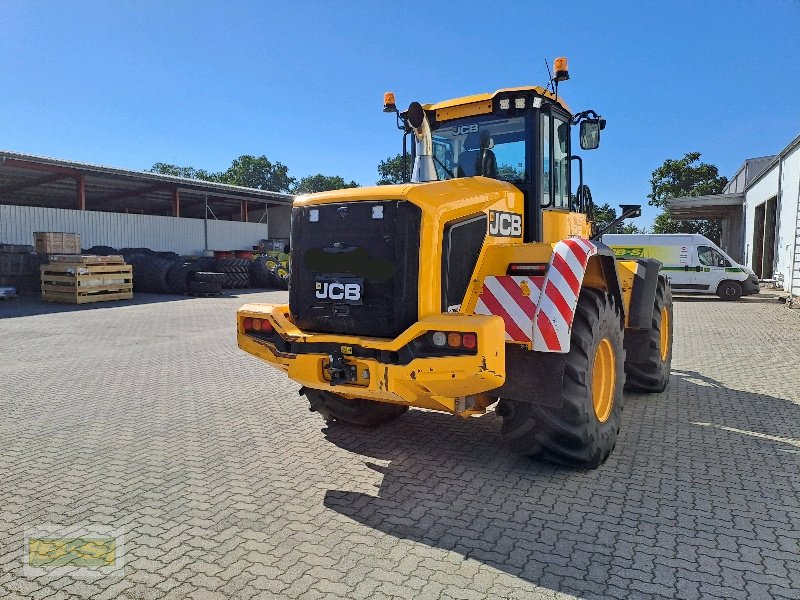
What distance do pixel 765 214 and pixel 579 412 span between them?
26.6 meters

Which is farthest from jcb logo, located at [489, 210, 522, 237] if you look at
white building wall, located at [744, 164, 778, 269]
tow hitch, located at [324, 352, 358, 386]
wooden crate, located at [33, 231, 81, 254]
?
white building wall, located at [744, 164, 778, 269]

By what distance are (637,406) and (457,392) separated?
326 centimetres

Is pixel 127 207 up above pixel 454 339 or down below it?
above

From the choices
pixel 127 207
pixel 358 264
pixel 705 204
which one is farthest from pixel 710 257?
pixel 127 207

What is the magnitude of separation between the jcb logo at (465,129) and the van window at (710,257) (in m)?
16.7

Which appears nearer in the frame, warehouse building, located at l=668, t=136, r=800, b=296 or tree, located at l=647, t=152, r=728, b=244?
warehouse building, located at l=668, t=136, r=800, b=296

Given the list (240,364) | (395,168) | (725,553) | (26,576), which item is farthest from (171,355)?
(725,553)

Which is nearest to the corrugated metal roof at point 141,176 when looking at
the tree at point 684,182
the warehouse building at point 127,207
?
the warehouse building at point 127,207

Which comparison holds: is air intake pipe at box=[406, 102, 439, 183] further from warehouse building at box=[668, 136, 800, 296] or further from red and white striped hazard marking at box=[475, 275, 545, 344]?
warehouse building at box=[668, 136, 800, 296]

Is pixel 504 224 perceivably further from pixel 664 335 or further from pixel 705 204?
pixel 705 204

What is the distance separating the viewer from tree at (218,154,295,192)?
292 ft

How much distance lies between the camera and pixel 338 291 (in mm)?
4160

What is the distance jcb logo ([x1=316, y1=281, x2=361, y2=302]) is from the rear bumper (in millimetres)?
273

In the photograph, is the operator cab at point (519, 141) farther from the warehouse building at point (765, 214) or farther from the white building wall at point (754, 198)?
the white building wall at point (754, 198)
